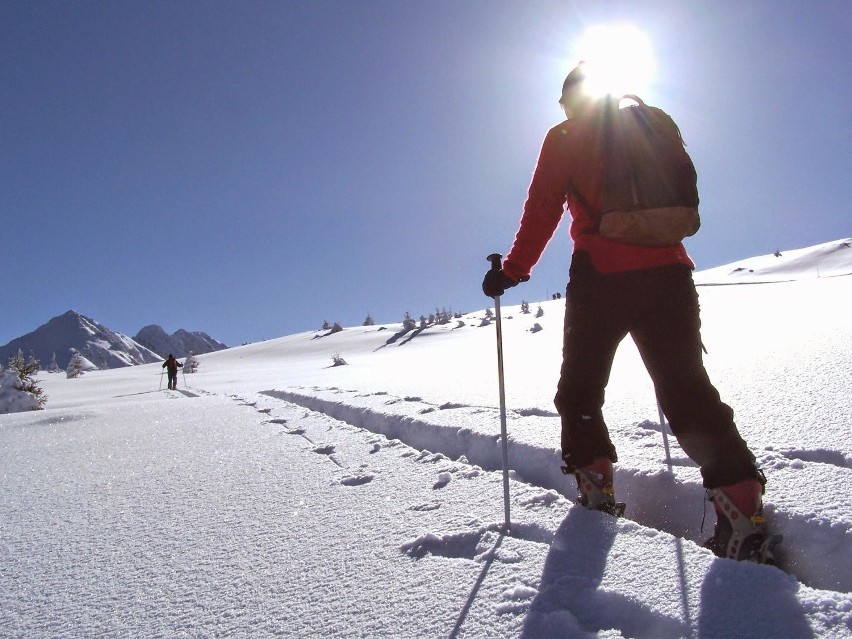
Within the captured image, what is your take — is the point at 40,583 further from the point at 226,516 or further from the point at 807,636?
the point at 807,636

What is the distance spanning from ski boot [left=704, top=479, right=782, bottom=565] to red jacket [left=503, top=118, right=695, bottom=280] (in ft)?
2.64

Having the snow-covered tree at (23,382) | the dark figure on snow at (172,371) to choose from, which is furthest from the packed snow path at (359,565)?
the dark figure on snow at (172,371)

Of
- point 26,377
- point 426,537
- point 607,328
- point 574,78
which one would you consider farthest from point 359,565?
point 26,377

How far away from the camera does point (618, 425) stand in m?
3.03

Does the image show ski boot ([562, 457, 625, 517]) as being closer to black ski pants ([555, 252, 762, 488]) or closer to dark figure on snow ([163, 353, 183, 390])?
black ski pants ([555, 252, 762, 488])

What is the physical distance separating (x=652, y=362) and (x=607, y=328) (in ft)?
0.65

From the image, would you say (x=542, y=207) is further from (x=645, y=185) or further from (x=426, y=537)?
(x=426, y=537)

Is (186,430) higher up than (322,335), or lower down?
lower down

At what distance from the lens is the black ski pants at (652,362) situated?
163cm

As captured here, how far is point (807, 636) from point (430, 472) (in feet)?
5.63

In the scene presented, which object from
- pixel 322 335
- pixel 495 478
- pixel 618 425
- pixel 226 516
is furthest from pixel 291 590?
pixel 322 335

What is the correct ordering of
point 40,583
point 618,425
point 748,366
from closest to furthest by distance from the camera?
point 40,583
point 618,425
point 748,366

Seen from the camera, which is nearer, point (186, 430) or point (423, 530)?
point (423, 530)

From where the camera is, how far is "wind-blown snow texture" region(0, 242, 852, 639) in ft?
4.05
